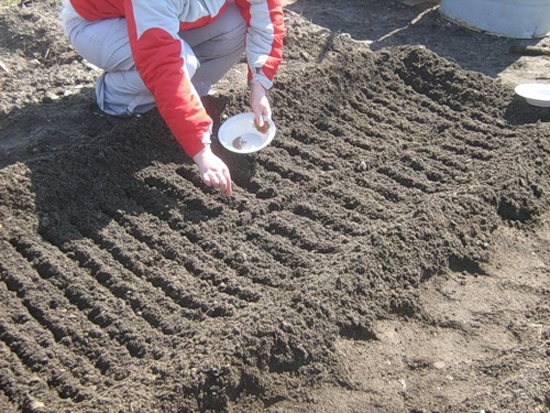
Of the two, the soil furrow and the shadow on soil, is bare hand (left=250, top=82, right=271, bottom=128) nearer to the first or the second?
the soil furrow

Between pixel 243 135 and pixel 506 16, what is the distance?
91.4 inches

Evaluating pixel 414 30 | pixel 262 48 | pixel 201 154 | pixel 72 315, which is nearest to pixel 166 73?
pixel 201 154

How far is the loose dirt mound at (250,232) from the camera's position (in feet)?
6.96

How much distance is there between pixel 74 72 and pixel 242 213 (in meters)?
1.60

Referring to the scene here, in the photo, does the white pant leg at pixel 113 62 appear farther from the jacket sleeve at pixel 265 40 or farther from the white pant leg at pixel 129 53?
the jacket sleeve at pixel 265 40

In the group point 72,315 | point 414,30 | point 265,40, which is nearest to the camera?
point 72,315

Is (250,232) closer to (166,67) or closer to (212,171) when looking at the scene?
(212,171)

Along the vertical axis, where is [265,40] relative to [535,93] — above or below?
above

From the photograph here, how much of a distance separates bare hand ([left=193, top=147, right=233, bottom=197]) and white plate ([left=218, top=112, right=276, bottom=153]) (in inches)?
18.1

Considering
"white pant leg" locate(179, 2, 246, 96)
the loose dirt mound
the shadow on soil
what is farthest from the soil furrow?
the shadow on soil

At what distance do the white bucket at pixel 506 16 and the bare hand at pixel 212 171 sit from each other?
2.80 meters

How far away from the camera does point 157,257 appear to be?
2.57 m

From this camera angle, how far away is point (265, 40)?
10.2ft

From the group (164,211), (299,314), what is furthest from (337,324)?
(164,211)
